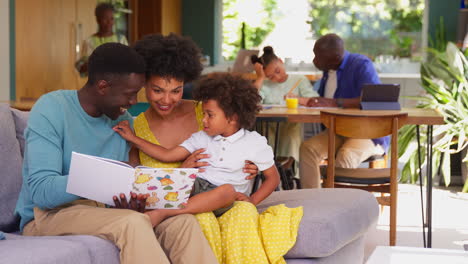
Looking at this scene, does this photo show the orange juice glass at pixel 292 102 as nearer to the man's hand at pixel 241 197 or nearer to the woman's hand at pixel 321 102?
the woman's hand at pixel 321 102

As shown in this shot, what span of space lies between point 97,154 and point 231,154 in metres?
0.50

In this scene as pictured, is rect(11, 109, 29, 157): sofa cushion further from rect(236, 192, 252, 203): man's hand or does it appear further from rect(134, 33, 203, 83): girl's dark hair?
rect(236, 192, 252, 203): man's hand

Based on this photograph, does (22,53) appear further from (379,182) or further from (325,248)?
(325,248)

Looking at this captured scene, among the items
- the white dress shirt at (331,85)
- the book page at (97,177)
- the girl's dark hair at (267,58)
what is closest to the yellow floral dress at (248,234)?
the book page at (97,177)

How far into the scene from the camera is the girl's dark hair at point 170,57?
2.51m

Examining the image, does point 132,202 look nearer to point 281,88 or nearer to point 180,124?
point 180,124

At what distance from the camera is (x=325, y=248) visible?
93.3 inches

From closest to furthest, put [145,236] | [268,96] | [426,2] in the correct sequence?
[145,236] < [268,96] < [426,2]

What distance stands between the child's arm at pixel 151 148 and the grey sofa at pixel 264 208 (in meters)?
0.37

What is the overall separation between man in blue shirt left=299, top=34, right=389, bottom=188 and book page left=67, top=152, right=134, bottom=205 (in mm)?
2490

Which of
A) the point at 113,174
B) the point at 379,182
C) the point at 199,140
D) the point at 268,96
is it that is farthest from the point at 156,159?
the point at 268,96

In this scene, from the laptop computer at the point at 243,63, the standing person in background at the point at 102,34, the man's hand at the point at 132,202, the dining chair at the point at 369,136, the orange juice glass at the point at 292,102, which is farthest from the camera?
the laptop computer at the point at 243,63

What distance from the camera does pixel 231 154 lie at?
2.55m

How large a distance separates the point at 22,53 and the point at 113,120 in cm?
384
